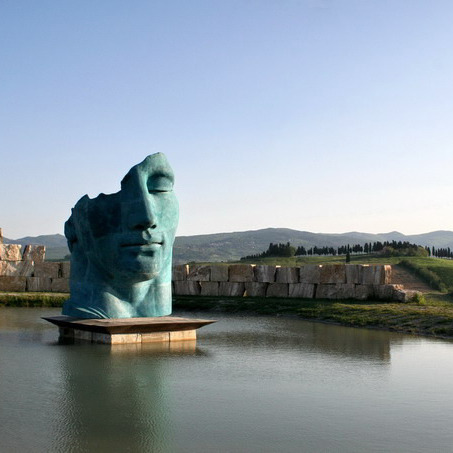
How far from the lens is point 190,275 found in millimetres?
32094

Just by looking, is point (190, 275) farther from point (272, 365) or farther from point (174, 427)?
point (174, 427)

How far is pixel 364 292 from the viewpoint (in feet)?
88.6

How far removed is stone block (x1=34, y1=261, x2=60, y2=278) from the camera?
33.9 metres

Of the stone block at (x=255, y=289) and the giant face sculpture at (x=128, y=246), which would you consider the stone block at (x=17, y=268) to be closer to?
the stone block at (x=255, y=289)

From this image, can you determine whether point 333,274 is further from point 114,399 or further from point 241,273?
point 114,399

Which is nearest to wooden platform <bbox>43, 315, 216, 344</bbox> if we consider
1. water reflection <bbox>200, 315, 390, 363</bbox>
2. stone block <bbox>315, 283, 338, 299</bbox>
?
water reflection <bbox>200, 315, 390, 363</bbox>

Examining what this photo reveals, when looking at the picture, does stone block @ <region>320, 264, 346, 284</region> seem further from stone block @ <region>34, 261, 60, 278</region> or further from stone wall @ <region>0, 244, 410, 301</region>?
stone block @ <region>34, 261, 60, 278</region>

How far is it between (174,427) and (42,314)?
Answer: 16.9m

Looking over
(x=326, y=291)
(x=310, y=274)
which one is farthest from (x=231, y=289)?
(x=326, y=291)

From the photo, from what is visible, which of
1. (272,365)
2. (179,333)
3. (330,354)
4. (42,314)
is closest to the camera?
(272,365)

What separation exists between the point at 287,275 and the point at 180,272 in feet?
18.9

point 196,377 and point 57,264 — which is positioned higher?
point 57,264

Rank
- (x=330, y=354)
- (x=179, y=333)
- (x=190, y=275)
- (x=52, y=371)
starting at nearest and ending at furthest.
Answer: (x=52, y=371) → (x=330, y=354) → (x=179, y=333) → (x=190, y=275)

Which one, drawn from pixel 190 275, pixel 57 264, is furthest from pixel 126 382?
pixel 57 264
